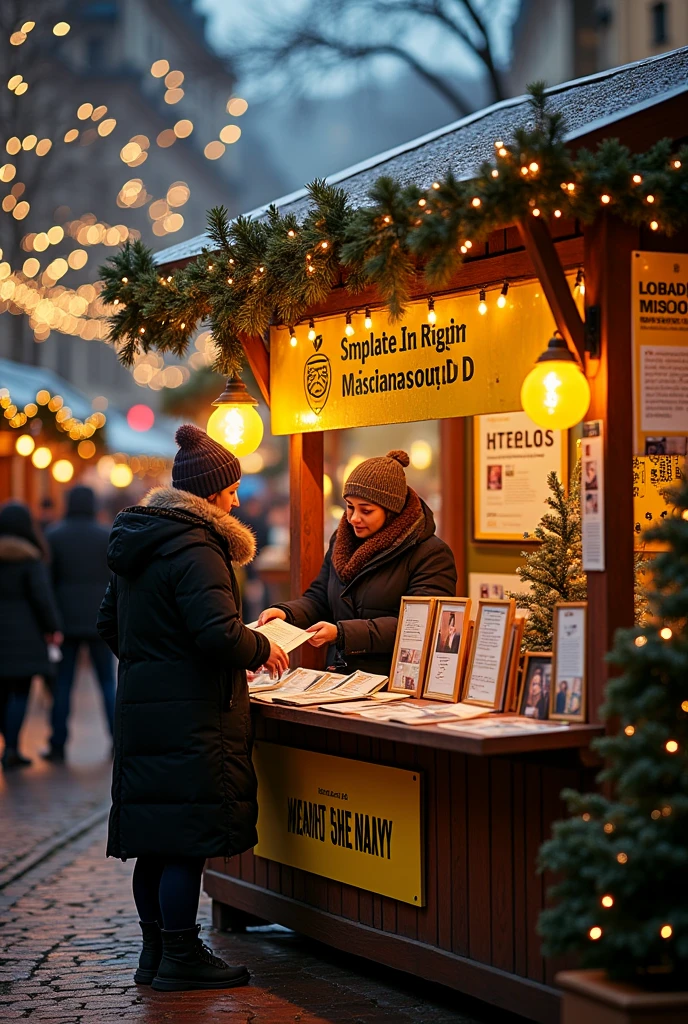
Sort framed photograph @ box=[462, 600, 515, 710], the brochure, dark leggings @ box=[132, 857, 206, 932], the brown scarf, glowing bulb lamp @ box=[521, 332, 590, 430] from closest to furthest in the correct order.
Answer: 1. glowing bulb lamp @ box=[521, 332, 590, 430]
2. framed photograph @ box=[462, 600, 515, 710]
3. dark leggings @ box=[132, 857, 206, 932]
4. the brochure
5. the brown scarf

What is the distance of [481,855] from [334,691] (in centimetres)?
108

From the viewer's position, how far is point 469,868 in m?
5.66

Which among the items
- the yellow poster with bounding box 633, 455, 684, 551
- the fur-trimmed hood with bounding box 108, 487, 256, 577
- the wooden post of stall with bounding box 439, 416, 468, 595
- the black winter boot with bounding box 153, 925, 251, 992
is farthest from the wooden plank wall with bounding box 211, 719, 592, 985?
the wooden post of stall with bounding box 439, 416, 468, 595

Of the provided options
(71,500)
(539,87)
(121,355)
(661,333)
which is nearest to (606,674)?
(661,333)

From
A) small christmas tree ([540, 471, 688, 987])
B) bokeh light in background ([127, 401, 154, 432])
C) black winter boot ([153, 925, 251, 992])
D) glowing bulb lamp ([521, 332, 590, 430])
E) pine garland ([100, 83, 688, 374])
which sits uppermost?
bokeh light in background ([127, 401, 154, 432])

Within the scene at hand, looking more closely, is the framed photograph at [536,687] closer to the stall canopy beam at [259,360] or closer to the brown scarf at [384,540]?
the brown scarf at [384,540]

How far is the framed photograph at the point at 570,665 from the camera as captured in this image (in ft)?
17.0

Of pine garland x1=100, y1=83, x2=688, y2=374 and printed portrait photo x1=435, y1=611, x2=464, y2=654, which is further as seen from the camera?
printed portrait photo x1=435, y1=611, x2=464, y2=654

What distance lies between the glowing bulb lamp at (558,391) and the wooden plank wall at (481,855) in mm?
1170

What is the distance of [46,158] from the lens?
22.4m

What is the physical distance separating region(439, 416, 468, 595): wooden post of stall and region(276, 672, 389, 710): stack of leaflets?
3.73m

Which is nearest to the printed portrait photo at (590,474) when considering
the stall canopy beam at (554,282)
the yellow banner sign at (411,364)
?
the stall canopy beam at (554,282)

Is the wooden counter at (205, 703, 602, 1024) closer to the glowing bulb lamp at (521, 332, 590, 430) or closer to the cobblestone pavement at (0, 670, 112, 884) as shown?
the glowing bulb lamp at (521, 332, 590, 430)

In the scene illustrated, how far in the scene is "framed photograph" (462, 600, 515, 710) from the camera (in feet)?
→ 18.2
